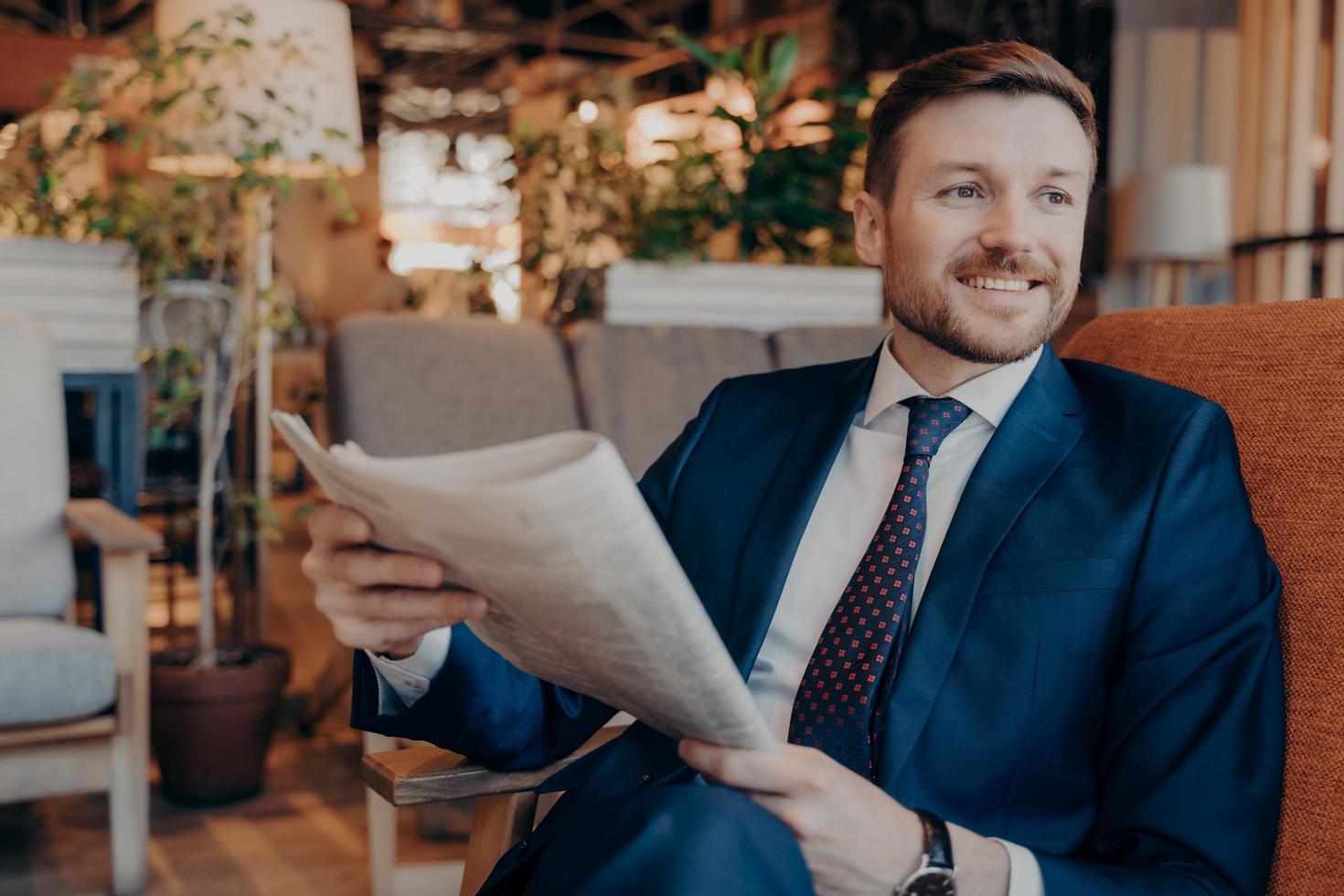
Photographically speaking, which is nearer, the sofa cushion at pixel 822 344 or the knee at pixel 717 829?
A: the knee at pixel 717 829

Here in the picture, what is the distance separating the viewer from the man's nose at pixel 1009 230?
129cm

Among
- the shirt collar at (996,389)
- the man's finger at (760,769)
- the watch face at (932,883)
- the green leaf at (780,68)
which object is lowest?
the watch face at (932,883)

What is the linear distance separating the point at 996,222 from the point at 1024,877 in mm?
647

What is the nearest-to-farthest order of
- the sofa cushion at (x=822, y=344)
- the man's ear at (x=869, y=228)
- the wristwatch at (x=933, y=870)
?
the wristwatch at (x=933, y=870)
the man's ear at (x=869, y=228)
the sofa cushion at (x=822, y=344)

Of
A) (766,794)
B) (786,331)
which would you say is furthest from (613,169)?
(766,794)

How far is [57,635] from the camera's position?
2389 mm

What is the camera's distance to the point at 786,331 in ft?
9.24

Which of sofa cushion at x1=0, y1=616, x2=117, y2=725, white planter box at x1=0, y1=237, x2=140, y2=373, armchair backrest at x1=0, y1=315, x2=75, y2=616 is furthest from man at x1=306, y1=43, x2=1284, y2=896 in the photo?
white planter box at x1=0, y1=237, x2=140, y2=373

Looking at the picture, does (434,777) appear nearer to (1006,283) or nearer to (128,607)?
(1006,283)

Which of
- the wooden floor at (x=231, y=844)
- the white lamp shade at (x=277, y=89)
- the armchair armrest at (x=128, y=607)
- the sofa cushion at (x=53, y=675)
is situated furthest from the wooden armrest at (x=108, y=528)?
the white lamp shade at (x=277, y=89)

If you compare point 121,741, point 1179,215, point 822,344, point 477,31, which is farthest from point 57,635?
point 477,31

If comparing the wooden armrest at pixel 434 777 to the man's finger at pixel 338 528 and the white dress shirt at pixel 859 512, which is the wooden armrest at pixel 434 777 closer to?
the white dress shirt at pixel 859 512

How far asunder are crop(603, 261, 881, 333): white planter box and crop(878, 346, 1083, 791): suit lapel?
5.66 ft

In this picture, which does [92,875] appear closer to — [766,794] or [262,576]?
[262,576]
